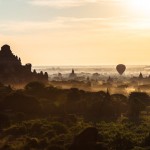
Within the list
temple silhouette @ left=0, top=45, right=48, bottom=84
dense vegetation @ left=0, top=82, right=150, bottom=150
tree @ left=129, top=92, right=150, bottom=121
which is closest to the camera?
dense vegetation @ left=0, top=82, right=150, bottom=150

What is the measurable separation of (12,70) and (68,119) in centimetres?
8082

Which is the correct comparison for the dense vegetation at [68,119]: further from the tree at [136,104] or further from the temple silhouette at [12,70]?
the temple silhouette at [12,70]

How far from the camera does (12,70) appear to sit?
155375mm

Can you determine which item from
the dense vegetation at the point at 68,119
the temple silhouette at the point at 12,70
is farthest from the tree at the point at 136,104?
the temple silhouette at the point at 12,70

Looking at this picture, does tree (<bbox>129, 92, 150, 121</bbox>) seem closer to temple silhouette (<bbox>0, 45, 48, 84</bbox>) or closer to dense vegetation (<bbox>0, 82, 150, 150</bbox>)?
dense vegetation (<bbox>0, 82, 150, 150</bbox>)

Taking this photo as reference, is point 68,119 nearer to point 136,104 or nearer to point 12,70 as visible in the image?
point 136,104

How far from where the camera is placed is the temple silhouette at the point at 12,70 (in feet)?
499

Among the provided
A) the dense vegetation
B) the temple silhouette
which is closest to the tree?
the dense vegetation

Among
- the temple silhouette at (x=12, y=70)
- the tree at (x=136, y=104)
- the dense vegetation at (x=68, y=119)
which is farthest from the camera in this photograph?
the temple silhouette at (x=12, y=70)

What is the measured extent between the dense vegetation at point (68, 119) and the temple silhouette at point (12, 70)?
147 ft

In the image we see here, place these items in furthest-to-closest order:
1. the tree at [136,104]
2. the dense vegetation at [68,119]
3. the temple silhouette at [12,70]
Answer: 1. the temple silhouette at [12,70]
2. the tree at [136,104]
3. the dense vegetation at [68,119]

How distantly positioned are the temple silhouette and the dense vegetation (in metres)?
44.9

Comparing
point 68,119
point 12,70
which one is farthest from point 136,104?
point 12,70

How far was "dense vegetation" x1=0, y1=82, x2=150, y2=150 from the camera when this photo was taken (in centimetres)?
5578
